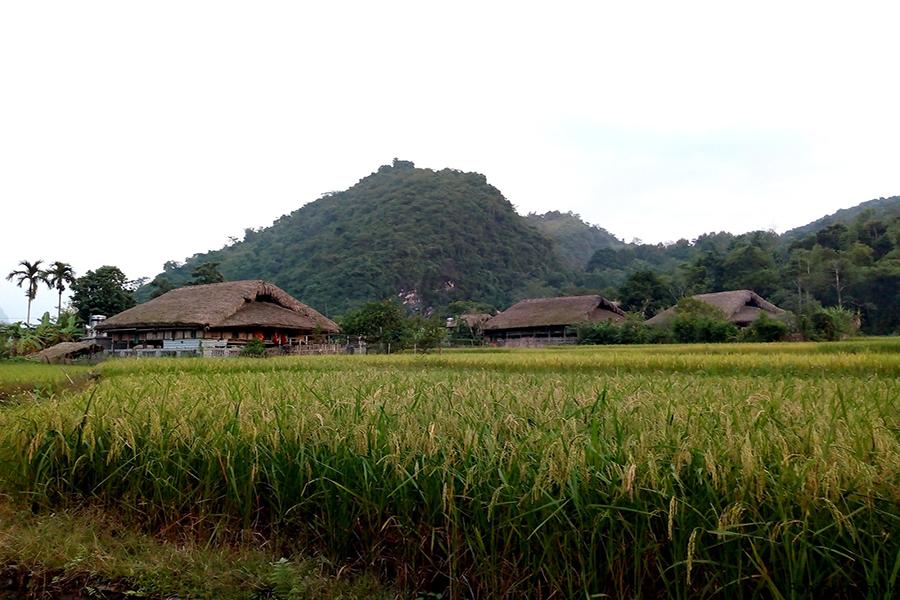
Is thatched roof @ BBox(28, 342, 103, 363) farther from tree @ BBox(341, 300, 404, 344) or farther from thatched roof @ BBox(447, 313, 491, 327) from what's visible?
thatched roof @ BBox(447, 313, 491, 327)

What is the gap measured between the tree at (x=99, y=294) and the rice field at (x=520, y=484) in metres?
32.6

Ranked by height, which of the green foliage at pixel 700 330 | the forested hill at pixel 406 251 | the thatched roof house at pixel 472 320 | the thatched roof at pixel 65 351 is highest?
the forested hill at pixel 406 251

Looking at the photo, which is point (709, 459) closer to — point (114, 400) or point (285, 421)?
point (285, 421)

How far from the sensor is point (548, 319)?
100ft

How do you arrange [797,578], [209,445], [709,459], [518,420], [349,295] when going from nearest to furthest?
[797,578], [709,459], [518,420], [209,445], [349,295]

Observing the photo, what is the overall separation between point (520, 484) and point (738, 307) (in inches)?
1223

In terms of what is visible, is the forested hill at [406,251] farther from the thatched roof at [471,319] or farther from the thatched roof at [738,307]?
the thatched roof at [738,307]

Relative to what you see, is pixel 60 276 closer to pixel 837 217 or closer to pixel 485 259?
pixel 485 259

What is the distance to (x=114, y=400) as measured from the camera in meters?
4.39

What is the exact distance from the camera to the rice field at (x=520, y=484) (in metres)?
1.84

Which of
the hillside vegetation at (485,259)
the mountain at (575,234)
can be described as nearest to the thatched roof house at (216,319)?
the hillside vegetation at (485,259)

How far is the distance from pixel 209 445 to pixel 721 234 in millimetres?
69525

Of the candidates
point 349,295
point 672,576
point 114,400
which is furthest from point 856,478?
point 349,295

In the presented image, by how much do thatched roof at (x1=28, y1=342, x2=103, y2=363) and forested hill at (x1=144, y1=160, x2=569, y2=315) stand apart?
22.2 m
